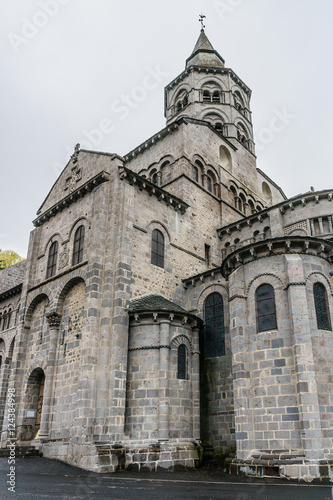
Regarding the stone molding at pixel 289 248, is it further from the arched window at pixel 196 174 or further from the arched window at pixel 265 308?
the arched window at pixel 196 174

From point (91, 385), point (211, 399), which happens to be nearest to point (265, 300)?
point (211, 399)

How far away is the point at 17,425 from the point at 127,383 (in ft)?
24.1

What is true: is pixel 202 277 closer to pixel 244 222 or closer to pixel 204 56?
pixel 244 222

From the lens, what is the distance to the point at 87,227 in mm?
21016

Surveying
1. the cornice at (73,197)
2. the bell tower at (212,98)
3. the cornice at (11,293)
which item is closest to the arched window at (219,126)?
Answer: the bell tower at (212,98)

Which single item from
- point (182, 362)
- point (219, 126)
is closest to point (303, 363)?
point (182, 362)

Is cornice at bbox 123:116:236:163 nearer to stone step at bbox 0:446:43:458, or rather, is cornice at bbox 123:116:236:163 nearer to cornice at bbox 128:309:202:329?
cornice at bbox 128:309:202:329

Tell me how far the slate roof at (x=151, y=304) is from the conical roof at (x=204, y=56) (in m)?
25.9

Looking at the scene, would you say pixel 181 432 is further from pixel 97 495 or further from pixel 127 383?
pixel 97 495

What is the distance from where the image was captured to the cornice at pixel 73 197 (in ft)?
68.2

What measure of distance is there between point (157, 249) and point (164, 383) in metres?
7.53

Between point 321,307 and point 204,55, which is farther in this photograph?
point 204,55

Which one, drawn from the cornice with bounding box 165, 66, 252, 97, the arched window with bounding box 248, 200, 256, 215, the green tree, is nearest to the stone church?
the arched window with bounding box 248, 200, 256, 215

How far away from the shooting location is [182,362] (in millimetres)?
18266
